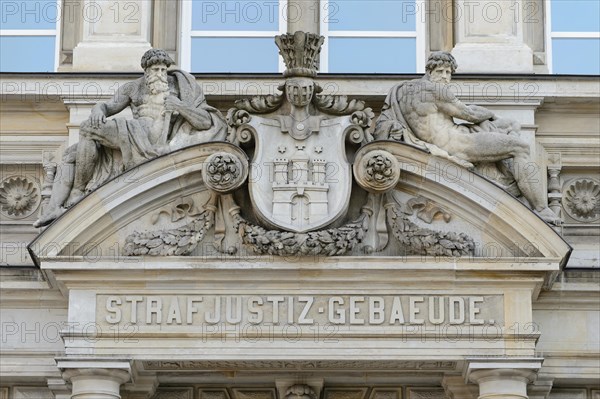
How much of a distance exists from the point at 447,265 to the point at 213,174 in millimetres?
2183

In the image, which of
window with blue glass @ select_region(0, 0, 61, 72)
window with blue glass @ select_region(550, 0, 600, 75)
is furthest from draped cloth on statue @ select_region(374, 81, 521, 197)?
window with blue glass @ select_region(0, 0, 61, 72)

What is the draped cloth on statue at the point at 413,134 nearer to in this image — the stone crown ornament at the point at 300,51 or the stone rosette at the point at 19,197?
the stone crown ornament at the point at 300,51

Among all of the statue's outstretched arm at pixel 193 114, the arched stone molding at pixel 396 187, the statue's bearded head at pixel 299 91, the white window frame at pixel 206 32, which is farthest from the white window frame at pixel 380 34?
the arched stone molding at pixel 396 187

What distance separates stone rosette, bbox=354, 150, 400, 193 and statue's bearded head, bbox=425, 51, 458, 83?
1059mm

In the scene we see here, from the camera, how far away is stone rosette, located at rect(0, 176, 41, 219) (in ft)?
57.3

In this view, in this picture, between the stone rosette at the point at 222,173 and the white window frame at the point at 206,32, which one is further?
the white window frame at the point at 206,32

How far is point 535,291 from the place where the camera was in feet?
53.6

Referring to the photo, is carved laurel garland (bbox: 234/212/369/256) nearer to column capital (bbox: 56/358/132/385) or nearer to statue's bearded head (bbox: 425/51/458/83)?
column capital (bbox: 56/358/132/385)

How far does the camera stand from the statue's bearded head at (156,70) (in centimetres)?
1677

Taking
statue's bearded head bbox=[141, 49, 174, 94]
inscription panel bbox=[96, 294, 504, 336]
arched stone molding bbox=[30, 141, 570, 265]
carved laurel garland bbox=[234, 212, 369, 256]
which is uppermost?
statue's bearded head bbox=[141, 49, 174, 94]

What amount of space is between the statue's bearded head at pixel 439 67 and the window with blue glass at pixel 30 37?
3890 millimetres

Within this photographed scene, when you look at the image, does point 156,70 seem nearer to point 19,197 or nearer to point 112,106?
point 112,106

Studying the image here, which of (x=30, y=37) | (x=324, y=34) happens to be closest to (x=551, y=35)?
(x=324, y=34)

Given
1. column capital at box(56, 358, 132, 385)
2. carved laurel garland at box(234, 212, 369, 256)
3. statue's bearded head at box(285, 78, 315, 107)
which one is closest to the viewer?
column capital at box(56, 358, 132, 385)
